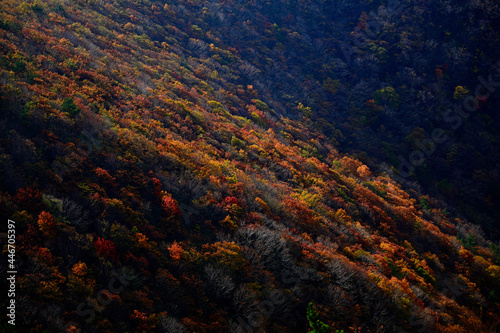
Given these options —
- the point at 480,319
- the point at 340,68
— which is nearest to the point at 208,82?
the point at 340,68

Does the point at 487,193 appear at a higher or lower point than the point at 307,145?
higher

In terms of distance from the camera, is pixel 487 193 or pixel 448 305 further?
pixel 487 193

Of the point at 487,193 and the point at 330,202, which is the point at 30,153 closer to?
the point at 330,202

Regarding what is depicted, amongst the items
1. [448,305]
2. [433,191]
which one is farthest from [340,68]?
[448,305]

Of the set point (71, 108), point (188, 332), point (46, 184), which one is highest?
point (71, 108)

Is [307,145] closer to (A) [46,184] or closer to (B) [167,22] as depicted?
(A) [46,184]

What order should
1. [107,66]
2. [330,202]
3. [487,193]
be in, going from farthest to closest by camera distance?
[487,193]
[107,66]
[330,202]

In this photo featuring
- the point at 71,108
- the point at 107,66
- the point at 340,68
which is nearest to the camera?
the point at 71,108
